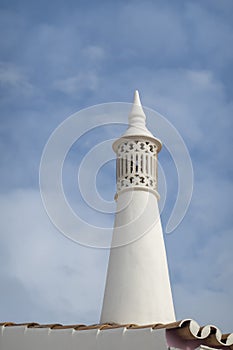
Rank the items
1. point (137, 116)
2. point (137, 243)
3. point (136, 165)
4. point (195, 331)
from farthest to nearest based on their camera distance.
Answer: point (137, 116)
point (136, 165)
point (137, 243)
point (195, 331)

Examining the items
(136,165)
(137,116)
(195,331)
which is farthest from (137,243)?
(195,331)

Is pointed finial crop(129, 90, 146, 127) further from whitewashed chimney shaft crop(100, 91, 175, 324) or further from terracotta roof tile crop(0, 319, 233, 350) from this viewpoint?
terracotta roof tile crop(0, 319, 233, 350)

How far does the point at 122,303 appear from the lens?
16.8m

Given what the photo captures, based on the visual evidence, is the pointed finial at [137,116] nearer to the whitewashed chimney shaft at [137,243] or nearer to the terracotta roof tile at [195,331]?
the whitewashed chimney shaft at [137,243]

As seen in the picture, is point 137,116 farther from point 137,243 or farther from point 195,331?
point 195,331

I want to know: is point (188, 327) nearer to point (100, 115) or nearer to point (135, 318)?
point (135, 318)

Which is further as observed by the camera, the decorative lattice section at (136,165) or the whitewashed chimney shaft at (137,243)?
the decorative lattice section at (136,165)

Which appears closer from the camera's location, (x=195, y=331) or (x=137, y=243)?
(x=195, y=331)

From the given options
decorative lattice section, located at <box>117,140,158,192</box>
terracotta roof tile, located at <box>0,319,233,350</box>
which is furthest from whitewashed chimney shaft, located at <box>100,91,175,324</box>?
terracotta roof tile, located at <box>0,319,233,350</box>

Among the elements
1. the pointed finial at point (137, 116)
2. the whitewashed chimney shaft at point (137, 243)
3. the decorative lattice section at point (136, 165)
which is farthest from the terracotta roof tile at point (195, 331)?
the pointed finial at point (137, 116)

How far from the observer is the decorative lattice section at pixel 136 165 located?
59.4 feet

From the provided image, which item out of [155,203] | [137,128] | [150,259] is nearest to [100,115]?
[137,128]

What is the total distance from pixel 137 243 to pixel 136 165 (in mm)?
1881

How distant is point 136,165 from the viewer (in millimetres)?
18188
